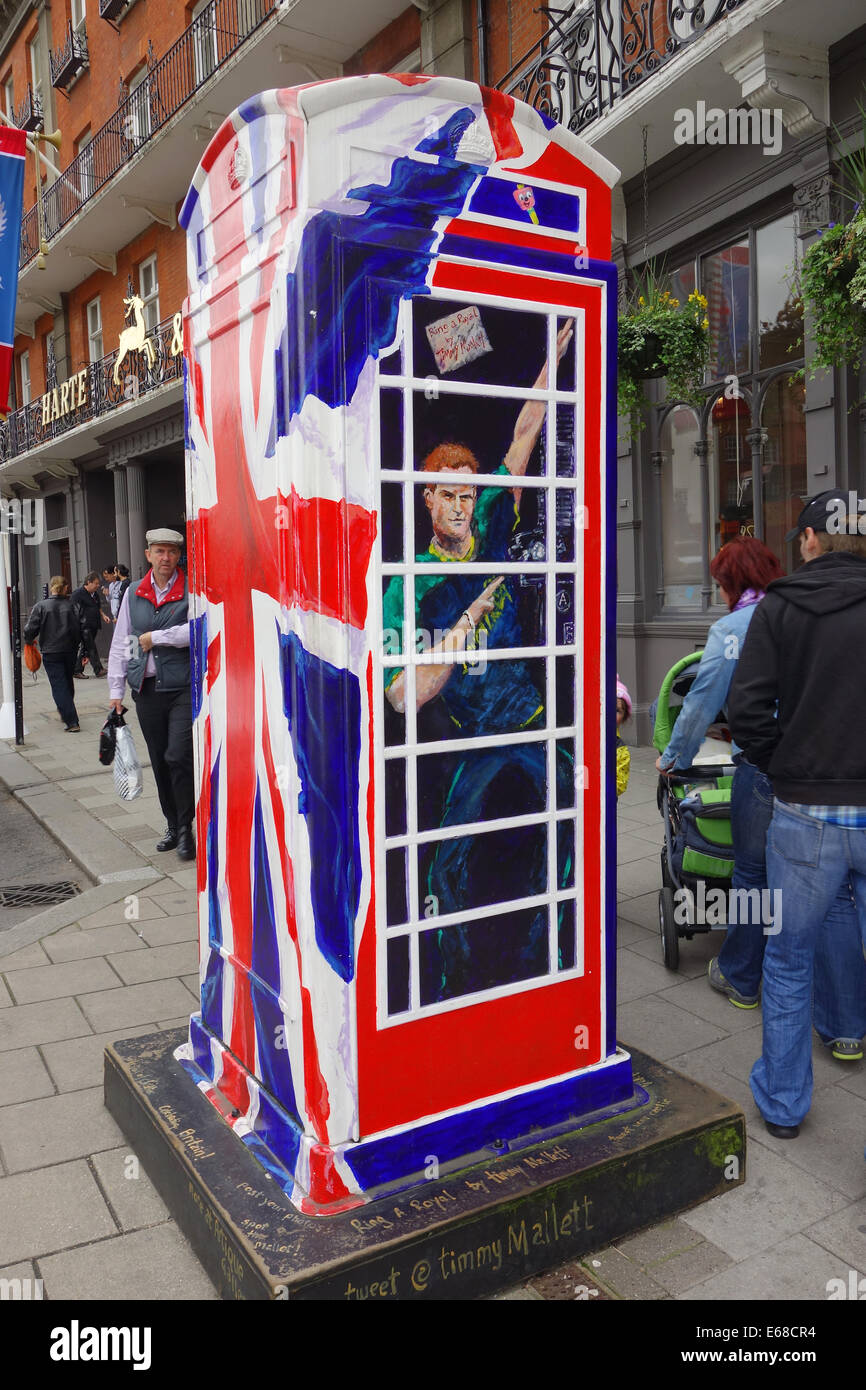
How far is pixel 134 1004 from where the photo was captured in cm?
460

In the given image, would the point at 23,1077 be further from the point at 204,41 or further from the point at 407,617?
the point at 204,41

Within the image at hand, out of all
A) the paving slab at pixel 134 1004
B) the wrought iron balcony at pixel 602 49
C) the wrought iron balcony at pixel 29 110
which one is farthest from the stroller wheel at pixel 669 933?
the wrought iron balcony at pixel 29 110

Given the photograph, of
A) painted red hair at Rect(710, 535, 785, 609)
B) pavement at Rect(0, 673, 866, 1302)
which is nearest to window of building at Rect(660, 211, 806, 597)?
pavement at Rect(0, 673, 866, 1302)

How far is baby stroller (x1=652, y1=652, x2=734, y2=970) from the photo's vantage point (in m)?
4.45

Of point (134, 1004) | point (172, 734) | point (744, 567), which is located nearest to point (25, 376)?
point (172, 734)

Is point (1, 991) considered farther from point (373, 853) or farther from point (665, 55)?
point (665, 55)

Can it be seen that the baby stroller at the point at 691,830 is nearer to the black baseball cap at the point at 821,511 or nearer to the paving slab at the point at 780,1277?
the black baseball cap at the point at 821,511

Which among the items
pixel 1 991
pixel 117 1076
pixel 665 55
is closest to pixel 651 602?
pixel 665 55

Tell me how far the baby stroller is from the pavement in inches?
11.2

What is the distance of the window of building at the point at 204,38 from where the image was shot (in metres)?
15.9

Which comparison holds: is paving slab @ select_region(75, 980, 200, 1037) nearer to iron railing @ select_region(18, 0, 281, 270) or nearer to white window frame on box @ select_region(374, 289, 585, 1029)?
white window frame on box @ select_region(374, 289, 585, 1029)

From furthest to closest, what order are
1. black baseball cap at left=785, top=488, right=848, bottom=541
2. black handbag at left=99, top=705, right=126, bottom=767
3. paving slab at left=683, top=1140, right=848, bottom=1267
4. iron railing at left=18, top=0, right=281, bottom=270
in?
iron railing at left=18, top=0, right=281, bottom=270, black handbag at left=99, top=705, right=126, bottom=767, black baseball cap at left=785, top=488, right=848, bottom=541, paving slab at left=683, top=1140, right=848, bottom=1267

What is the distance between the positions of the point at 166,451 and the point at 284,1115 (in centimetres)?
1823

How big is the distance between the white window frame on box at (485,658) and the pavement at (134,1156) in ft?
2.61
